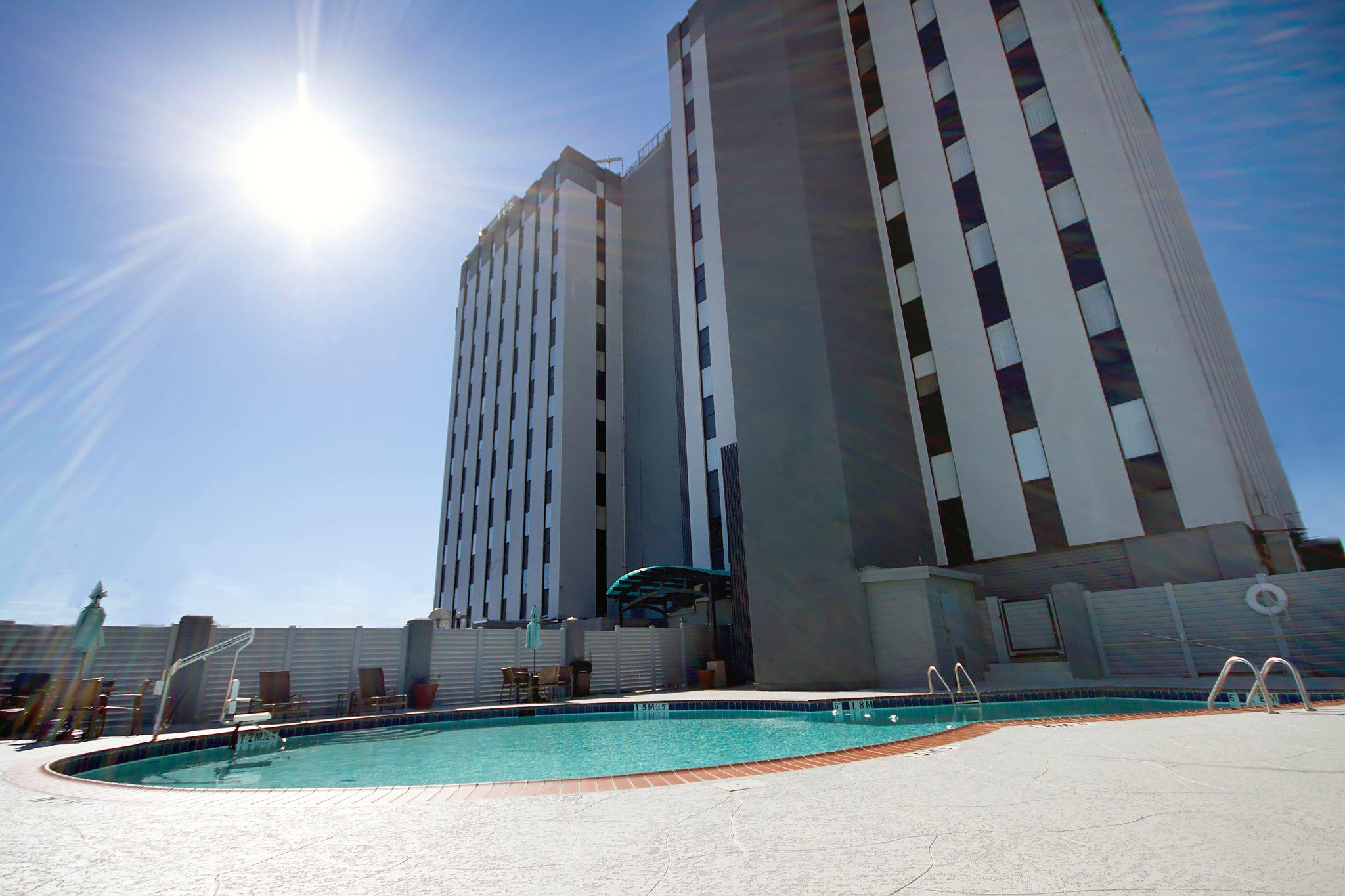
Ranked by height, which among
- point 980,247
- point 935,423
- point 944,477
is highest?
point 980,247

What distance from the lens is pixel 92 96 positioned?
29.3ft

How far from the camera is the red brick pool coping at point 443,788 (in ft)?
12.3

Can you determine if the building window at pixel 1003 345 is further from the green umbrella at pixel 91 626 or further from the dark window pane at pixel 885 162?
the green umbrella at pixel 91 626

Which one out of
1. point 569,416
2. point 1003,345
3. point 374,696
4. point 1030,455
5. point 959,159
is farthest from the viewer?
point 569,416

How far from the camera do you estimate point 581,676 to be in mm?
15422

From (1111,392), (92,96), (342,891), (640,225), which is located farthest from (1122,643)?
(640,225)

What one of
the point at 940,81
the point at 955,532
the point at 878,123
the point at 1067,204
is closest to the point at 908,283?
the point at 1067,204

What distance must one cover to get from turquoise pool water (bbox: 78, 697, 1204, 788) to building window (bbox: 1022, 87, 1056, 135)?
1588 cm

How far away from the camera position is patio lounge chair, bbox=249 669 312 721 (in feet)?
36.2

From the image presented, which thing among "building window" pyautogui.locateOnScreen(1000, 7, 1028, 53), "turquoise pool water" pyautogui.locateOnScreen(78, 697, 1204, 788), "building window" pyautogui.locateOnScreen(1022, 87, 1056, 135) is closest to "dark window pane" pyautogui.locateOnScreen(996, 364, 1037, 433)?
"building window" pyautogui.locateOnScreen(1022, 87, 1056, 135)

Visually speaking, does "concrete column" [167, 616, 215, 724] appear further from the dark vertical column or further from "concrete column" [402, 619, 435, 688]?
the dark vertical column

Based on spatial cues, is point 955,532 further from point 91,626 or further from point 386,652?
point 91,626

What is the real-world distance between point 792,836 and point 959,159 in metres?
21.1

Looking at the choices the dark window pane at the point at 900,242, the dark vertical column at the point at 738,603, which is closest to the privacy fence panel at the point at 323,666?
the dark vertical column at the point at 738,603
